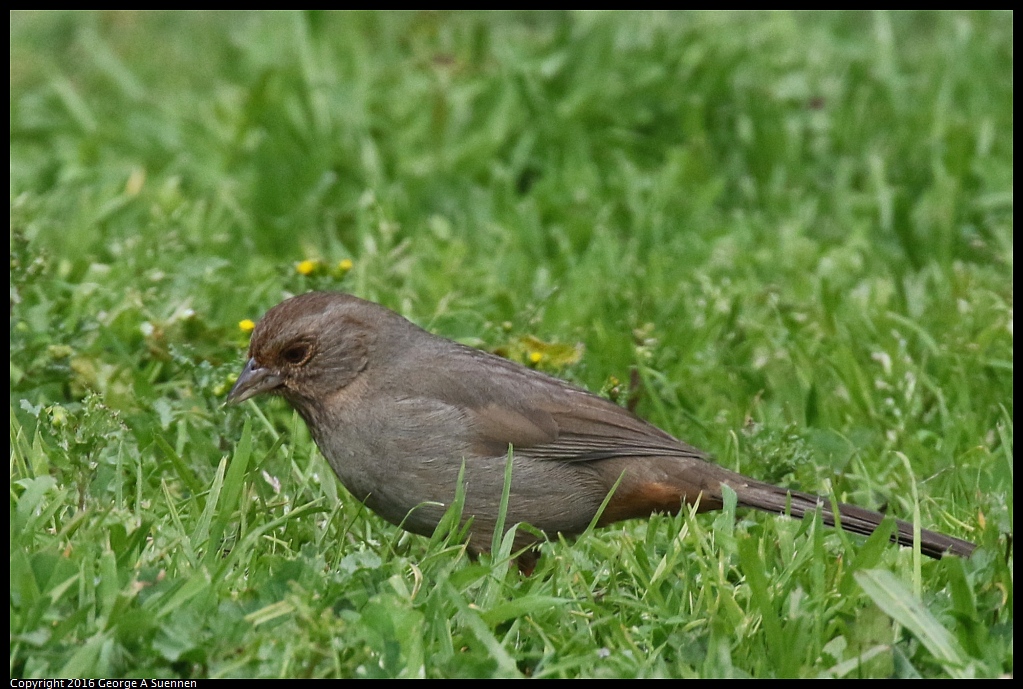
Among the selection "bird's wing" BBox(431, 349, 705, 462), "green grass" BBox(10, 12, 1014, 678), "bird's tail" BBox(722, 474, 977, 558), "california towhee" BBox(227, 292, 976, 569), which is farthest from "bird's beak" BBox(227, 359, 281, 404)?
Answer: "bird's tail" BBox(722, 474, 977, 558)

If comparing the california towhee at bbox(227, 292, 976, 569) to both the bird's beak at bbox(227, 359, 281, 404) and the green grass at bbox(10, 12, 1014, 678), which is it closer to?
the bird's beak at bbox(227, 359, 281, 404)

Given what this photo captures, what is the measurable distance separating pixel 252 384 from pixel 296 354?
0.55ft

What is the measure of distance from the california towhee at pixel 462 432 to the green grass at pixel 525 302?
0.21 m

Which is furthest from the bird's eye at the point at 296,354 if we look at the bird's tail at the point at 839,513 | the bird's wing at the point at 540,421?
the bird's tail at the point at 839,513

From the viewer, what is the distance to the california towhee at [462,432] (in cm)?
445

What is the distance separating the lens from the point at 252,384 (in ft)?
15.3

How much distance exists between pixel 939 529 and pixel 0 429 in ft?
9.86

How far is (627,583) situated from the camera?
4148 millimetres

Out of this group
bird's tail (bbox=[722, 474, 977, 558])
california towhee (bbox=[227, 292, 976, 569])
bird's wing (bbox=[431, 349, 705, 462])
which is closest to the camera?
bird's tail (bbox=[722, 474, 977, 558])

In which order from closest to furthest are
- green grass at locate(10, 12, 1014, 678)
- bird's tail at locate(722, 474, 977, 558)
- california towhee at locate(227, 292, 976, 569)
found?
green grass at locate(10, 12, 1014, 678)
bird's tail at locate(722, 474, 977, 558)
california towhee at locate(227, 292, 976, 569)

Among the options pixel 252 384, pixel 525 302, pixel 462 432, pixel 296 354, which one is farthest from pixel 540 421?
pixel 525 302

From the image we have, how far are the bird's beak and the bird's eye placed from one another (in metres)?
0.07

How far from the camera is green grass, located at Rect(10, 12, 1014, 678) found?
12.1ft

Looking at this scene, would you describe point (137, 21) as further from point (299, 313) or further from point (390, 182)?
point (299, 313)
